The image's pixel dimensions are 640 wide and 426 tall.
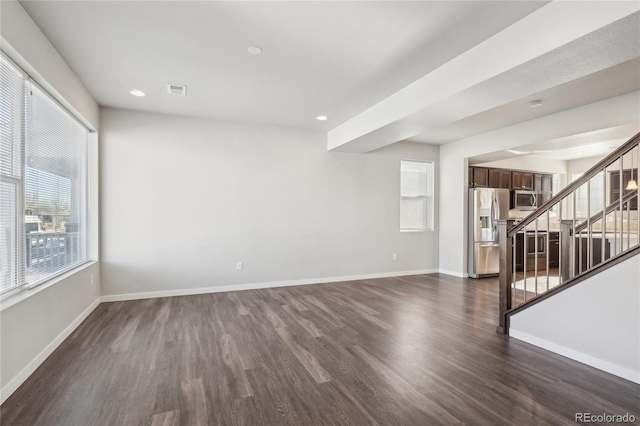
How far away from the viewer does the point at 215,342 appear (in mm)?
3053

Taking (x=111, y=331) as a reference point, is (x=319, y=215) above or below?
above

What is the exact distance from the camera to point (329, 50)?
287 cm

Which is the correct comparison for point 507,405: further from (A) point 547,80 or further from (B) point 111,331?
(B) point 111,331

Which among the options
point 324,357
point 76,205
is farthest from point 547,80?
point 76,205

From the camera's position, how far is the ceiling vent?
12.1 feet

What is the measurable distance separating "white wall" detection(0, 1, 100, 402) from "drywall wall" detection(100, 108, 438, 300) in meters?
0.78

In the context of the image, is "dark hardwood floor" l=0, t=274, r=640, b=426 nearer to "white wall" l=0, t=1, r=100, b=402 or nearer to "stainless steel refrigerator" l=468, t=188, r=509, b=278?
"white wall" l=0, t=1, r=100, b=402

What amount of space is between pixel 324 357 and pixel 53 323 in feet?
8.27

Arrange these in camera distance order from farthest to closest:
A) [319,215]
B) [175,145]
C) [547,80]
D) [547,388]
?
[319,215], [175,145], [547,80], [547,388]

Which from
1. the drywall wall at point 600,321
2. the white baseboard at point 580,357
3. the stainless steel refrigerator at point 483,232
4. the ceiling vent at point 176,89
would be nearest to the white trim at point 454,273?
the stainless steel refrigerator at point 483,232

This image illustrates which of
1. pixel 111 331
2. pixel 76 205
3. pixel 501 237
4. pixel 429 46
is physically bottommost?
pixel 111 331

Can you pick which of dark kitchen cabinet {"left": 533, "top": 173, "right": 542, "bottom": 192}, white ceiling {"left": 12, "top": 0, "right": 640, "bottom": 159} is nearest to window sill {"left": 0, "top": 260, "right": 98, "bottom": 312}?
white ceiling {"left": 12, "top": 0, "right": 640, "bottom": 159}

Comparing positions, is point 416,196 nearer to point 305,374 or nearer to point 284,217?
point 284,217

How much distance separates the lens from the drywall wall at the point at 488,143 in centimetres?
386
